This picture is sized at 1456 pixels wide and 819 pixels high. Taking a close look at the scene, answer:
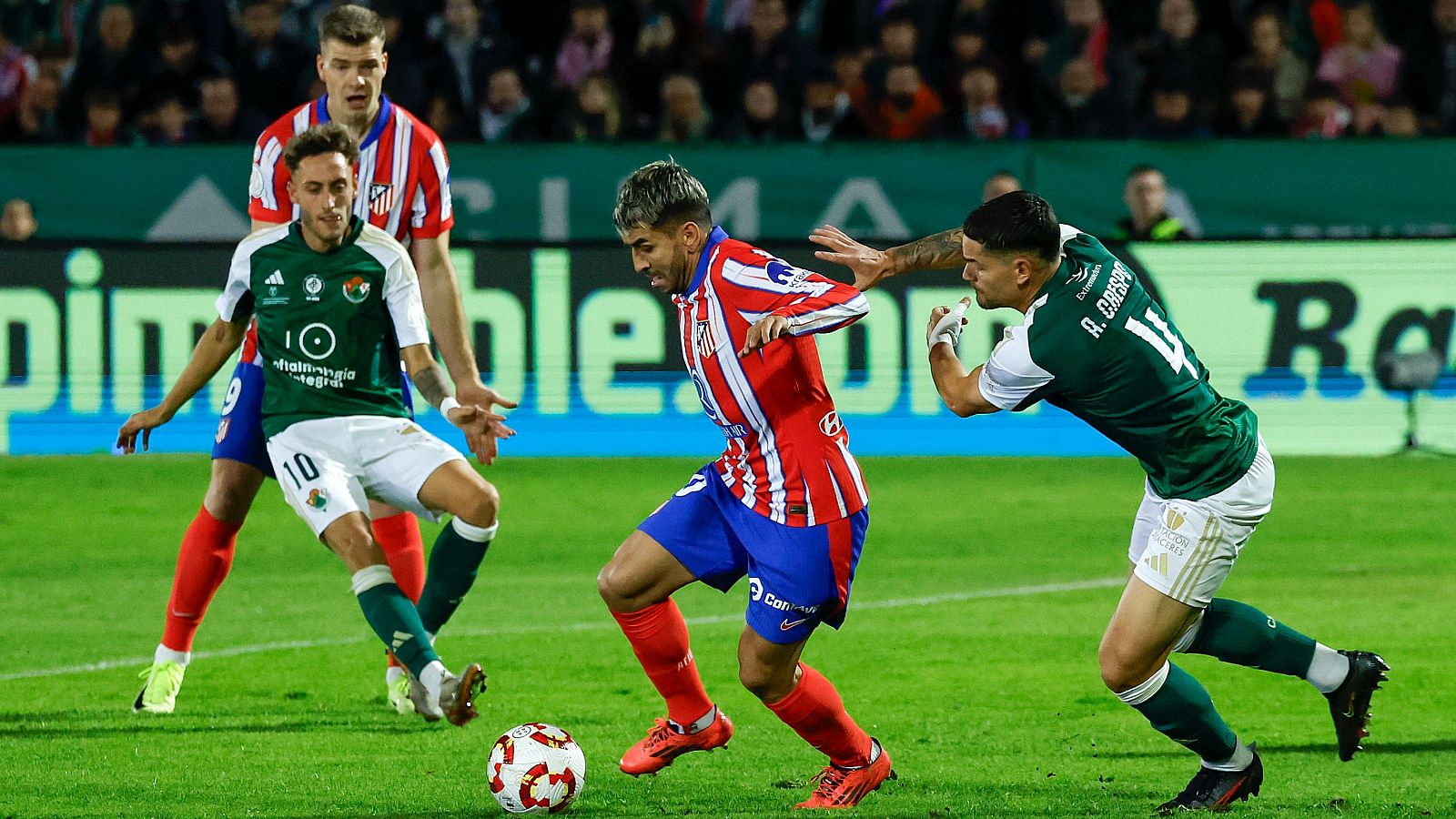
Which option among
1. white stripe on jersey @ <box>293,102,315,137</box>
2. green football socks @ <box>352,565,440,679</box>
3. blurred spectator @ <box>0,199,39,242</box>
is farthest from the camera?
blurred spectator @ <box>0,199,39,242</box>

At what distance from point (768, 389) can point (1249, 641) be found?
1599mm

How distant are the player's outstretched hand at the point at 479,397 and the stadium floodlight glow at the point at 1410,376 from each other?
319 inches

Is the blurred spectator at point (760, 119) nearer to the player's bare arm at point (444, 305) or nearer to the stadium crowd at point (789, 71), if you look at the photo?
the stadium crowd at point (789, 71)

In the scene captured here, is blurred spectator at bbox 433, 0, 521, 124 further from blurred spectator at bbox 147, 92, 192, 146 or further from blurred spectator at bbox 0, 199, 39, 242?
blurred spectator at bbox 0, 199, 39, 242

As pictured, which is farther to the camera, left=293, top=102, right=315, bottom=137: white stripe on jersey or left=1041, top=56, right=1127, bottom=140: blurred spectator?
left=1041, top=56, right=1127, bottom=140: blurred spectator

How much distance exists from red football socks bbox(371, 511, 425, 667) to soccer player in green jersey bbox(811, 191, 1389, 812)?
2524mm

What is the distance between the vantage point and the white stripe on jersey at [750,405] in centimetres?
565

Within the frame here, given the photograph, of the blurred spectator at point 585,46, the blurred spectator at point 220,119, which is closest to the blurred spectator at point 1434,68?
the blurred spectator at point 585,46

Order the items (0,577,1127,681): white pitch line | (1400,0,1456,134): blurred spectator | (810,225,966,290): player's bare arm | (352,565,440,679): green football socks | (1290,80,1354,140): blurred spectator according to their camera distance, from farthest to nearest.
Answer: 1. (1400,0,1456,134): blurred spectator
2. (1290,80,1354,140): blurred spectator
3. (0,577,1127,681): white pitch line
4. (352,565,440,679): green football socks
5. (810,225,966,290): player's bare arm

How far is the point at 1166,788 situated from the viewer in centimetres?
593

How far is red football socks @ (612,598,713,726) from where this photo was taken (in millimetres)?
5938

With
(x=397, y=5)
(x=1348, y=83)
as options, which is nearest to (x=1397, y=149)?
(x=1348, y=83)

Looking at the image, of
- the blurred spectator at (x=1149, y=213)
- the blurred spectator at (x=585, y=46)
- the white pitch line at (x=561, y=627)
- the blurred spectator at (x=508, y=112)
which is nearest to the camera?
the white pitch line at (x=561, y=627)

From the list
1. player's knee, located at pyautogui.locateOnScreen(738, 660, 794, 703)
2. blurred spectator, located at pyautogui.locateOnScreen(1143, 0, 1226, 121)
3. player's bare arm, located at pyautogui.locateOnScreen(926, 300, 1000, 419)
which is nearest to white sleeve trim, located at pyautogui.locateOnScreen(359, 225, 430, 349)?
player's knee, located at pyautogui.locateOnScreen(738, 660, 794, 703)
